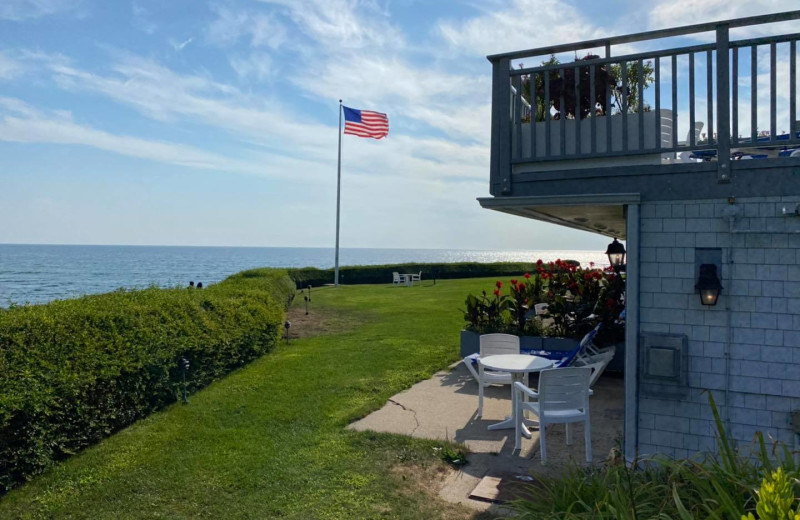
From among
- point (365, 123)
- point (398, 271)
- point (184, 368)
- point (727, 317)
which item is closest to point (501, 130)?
point (727, 317)

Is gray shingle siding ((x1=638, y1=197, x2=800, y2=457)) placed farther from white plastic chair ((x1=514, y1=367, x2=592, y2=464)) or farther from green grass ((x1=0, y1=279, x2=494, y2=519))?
green grass ((x1=0, y1=279, x2=494, y2=519))

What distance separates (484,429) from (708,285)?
2928 mm

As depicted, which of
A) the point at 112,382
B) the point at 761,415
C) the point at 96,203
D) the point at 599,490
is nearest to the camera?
the point at 599,490

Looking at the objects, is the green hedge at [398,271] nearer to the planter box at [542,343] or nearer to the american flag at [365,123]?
the american flag at [365,123]

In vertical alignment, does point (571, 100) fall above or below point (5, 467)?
above

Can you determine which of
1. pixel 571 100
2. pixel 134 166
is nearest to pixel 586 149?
pixel 571 100

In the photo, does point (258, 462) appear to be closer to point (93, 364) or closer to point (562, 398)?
point (93, 364)

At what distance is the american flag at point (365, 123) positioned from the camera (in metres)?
23.9

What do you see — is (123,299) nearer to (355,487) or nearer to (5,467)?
(5,467)

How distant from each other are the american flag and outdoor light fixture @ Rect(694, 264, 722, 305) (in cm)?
2076

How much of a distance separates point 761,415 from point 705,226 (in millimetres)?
1540

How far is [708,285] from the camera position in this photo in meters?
4.27

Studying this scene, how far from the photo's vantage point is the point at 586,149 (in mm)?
4930

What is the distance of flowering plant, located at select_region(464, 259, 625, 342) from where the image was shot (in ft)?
28.5
